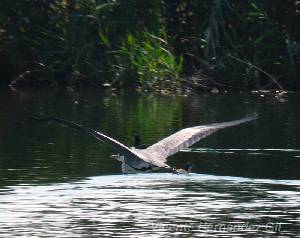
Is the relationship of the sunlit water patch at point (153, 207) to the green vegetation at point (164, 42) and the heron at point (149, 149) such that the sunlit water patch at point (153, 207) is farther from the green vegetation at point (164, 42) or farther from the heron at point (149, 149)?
the green vegetation at point (164, 42)

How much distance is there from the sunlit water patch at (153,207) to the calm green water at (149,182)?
0.01 m

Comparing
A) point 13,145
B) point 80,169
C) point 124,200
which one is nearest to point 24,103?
point 13,145

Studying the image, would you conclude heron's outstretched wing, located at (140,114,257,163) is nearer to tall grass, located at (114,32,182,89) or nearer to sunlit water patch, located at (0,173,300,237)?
sunlit water patch, located at (0,173,300,237)

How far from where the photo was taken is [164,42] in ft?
96.8

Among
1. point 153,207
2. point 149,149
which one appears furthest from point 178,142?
point 153,207

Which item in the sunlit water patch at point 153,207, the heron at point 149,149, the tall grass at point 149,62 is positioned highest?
the tall grass at point 149,62

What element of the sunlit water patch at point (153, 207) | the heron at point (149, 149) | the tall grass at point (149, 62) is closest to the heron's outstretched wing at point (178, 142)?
the heron at point (149, 149)

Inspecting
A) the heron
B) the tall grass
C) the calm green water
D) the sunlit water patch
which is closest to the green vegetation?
the tall grass

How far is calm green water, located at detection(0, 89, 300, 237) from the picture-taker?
13.0 m

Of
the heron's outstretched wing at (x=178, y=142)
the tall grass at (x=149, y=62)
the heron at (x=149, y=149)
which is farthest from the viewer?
the tall grass at (x=149, y=62)

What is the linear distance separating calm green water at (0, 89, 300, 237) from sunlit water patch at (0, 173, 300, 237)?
0.03 ft

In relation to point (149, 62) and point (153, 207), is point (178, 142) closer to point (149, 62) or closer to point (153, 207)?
point (153, 207)

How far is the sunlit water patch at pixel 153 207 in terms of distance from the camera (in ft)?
41.8

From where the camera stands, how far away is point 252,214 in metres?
13.6
